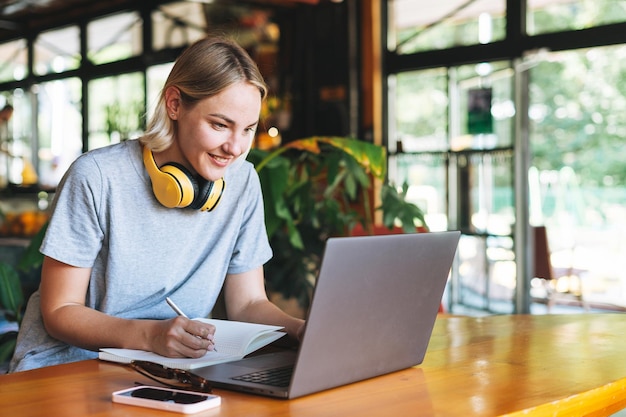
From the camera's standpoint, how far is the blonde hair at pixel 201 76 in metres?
1.80

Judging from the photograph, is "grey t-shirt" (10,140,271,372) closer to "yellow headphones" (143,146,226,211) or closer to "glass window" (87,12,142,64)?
"yellow headphones" (143,146,226,211)

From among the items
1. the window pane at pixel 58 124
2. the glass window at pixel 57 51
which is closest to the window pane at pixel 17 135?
the window pane at pixel 58 124

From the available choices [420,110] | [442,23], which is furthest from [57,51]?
[442,23]

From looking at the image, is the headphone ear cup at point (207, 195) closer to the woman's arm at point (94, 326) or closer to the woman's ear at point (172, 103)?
the woman's ear at point (172, 103)

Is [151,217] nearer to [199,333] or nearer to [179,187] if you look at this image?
[179,187]

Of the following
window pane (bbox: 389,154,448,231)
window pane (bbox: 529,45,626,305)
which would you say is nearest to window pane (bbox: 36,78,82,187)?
window pane (bbox: 389,154,448,231)

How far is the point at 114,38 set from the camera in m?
8.07

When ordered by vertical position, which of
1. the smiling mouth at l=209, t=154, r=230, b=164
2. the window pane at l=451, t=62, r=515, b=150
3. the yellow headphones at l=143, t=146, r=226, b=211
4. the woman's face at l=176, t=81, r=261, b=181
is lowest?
the yellow headphones at l=143, t=146, r=226, b=211

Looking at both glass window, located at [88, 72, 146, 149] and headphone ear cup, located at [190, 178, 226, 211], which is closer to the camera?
headphone ear cup, located at [190, 178, 226, 211]

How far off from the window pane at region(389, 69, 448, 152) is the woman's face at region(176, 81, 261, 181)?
480 centimetres

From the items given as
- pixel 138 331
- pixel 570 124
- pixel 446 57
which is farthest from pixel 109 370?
pixel 570 124

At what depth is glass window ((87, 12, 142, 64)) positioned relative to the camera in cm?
795

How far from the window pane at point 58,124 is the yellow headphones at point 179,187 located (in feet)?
22.0

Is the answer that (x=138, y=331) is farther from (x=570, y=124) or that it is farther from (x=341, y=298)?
(x=570, y=124)
